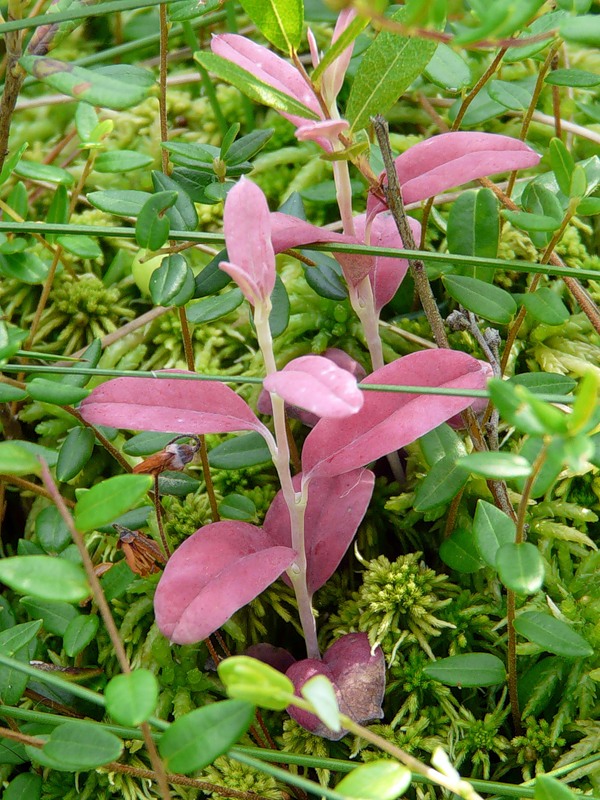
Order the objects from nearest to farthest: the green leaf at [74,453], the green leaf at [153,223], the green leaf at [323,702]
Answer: the green leaf at [323,702] < the green leaf at [153,223] < the green leaf at [74,453]

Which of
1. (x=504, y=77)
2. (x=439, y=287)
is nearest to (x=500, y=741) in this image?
(x=439, y=287)

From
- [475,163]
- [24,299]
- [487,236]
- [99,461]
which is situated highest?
[475,163]

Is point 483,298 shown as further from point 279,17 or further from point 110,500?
point 110,500

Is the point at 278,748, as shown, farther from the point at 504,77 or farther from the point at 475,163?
the point at 504,77

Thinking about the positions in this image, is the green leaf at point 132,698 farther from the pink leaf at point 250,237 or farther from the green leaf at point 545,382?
the green leaf at point 545,382

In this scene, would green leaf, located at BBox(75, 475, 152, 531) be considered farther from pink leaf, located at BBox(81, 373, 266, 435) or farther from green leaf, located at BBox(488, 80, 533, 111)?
green leaf, located at BBox(488, 80, 533, 111)

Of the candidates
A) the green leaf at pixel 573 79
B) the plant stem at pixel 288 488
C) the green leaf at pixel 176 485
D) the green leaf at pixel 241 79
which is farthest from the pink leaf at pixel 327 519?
the green leaf at pixel 573 79
